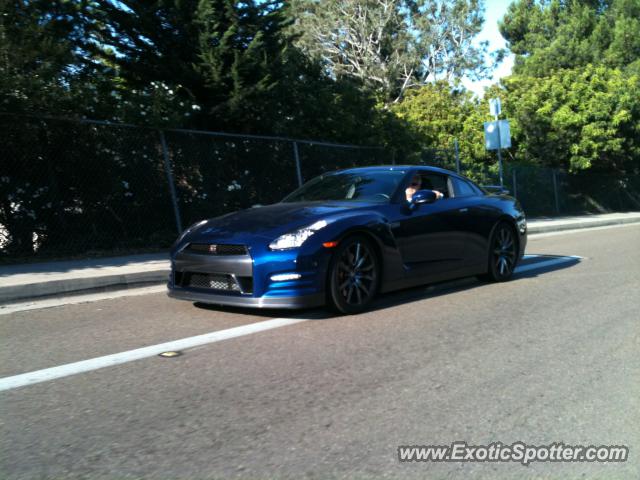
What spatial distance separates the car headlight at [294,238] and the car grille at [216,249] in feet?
0.90

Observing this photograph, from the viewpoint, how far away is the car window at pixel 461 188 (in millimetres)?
7274

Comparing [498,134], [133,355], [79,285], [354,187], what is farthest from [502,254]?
[498,134]

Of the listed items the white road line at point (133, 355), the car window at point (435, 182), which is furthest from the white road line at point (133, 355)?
the car window at point (435, 182)

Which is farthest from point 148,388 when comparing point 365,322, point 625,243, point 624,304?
point 625,243

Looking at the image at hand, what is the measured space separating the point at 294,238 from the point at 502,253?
3.49 m

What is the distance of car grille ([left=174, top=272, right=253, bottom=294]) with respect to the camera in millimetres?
5211

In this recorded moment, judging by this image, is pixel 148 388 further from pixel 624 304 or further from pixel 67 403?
pixel 624 304

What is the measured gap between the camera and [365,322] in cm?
541

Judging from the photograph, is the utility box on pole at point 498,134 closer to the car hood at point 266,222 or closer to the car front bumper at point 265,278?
the car hood at point 266,222

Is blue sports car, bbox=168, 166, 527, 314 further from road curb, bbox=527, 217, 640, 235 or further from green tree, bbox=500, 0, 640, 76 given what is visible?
green tree, bbox=500, 0, 640, 76

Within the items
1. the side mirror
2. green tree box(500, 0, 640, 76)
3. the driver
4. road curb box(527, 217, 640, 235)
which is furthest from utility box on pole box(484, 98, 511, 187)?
green tree box(500, 0, 640, 76)

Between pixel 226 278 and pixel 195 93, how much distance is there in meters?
7.59

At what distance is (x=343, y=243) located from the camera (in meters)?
5.49

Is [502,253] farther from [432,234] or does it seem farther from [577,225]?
[577,225]
